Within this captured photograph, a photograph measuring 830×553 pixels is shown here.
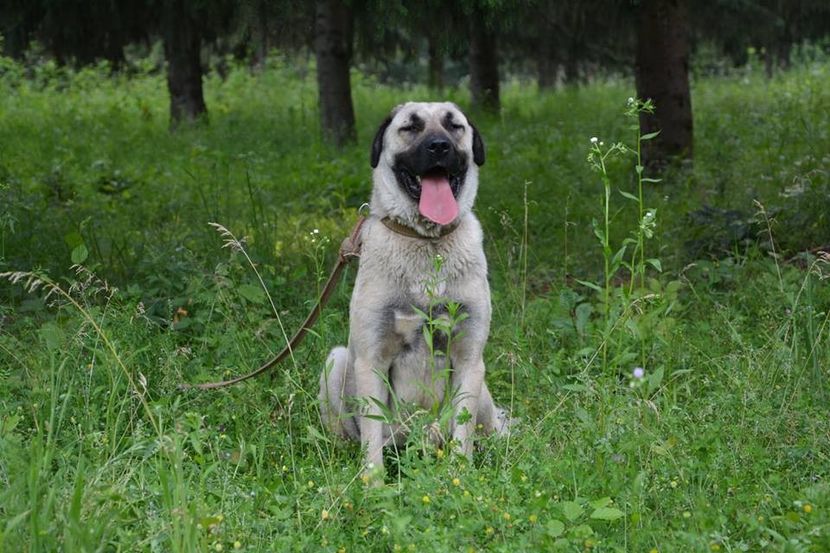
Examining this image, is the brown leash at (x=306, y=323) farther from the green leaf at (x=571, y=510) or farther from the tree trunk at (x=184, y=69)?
the tree trunk at (x=184, y=69)

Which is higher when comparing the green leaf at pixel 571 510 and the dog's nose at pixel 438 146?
the dog's nose at pixel 438 146

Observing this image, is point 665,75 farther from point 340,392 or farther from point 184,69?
point 184,69

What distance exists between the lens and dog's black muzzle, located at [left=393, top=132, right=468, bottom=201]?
4531 millimetres

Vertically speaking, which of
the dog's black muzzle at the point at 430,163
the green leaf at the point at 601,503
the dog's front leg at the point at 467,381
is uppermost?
the dog's black muzzle at the point at 430,163

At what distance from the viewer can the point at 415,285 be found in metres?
4.49

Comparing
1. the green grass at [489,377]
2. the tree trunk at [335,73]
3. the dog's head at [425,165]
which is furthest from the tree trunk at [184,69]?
the dog's head at [425,165]

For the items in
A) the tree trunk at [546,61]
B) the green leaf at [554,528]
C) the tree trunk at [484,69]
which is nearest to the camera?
the green leaf at [554,528]

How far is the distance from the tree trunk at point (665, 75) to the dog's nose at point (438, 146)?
511cm

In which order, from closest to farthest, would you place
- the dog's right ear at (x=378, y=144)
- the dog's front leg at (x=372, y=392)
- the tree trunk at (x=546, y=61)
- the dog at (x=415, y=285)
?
the dog's front leg at (x=372, y=392) → the dog at (x=415, y=285) → the dog's right ear at (x=378, y=144) → the tree trunk at (x=546, y=61)

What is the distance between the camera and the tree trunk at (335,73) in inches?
464

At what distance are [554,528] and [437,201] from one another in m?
1.81

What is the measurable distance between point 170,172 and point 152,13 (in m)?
3.36

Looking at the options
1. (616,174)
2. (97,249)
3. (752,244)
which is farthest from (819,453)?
(616,174)

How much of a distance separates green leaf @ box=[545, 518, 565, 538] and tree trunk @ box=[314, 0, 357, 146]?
8905mm
